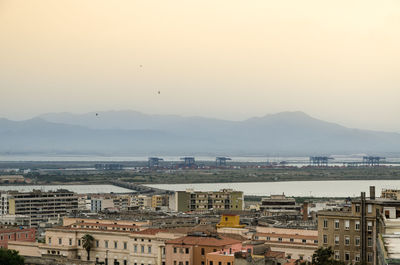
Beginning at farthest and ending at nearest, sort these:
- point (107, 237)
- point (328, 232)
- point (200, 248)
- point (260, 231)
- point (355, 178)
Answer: point (355, 178) < point (107, 237) < point (260, 231) < point (200, 248) < point (328, 232)

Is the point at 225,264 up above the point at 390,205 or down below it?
below

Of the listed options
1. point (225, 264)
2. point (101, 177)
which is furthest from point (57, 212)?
point (101, 177)

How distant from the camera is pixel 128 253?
101ft

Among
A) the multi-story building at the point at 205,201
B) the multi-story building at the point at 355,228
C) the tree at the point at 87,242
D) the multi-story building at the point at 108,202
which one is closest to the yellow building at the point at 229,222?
the tree at the point at 87,242

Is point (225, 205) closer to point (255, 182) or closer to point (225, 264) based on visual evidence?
point (225, 264)

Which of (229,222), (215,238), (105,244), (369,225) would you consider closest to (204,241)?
(215,238)

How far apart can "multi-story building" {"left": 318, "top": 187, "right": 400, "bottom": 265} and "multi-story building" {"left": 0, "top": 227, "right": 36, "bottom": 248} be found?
46.5 feet

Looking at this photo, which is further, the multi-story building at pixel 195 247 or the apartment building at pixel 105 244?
the apartment building at pixel 105 244

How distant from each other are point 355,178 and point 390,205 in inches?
4454

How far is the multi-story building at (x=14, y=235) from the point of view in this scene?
111 feet

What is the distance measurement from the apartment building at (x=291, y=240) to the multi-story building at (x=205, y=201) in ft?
85.4

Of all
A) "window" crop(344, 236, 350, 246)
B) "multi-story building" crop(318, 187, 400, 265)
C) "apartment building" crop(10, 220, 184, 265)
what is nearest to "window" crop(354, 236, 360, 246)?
"multi-story building" crop(318, 187, 400, 265)

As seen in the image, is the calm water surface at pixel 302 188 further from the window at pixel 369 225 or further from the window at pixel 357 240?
the window at pixel 369 225

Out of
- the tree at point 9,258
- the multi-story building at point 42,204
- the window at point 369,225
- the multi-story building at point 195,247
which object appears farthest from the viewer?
the multi-story building at point 42,204
